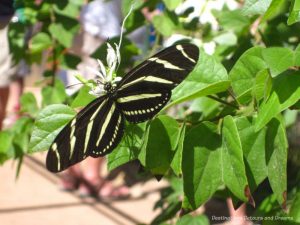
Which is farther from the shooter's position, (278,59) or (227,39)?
(227,39)

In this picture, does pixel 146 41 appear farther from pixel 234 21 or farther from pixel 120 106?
pixel 120 106

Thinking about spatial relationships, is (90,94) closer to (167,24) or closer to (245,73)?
(245,73)

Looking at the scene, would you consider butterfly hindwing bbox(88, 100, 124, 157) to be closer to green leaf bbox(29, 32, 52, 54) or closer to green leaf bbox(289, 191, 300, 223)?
green leaf bbox(289, 191, 300, 223)

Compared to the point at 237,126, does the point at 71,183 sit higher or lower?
lower

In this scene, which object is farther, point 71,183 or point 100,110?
point 71,183

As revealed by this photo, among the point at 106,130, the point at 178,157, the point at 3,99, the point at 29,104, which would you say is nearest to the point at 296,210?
the point at 178,157

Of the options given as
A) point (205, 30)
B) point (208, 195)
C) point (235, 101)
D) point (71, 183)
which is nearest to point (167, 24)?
point (205, 30)
